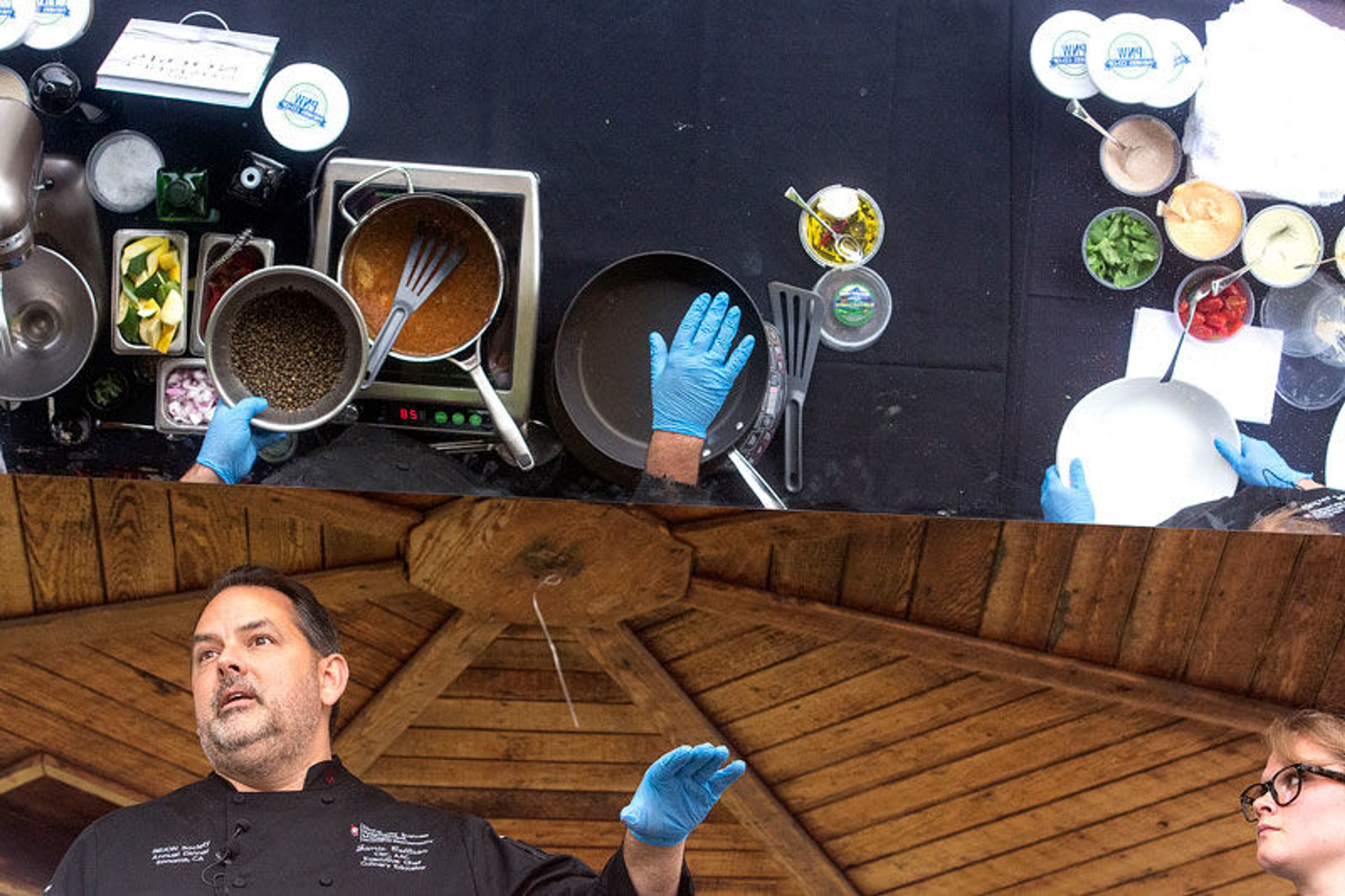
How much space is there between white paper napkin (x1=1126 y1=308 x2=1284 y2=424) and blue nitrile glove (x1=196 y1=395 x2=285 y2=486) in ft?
4.51

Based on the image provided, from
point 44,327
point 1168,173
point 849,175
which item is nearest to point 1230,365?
point 1168,173

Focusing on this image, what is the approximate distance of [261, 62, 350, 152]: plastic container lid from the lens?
200 cm

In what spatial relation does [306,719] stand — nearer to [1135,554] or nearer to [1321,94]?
[1135,554]

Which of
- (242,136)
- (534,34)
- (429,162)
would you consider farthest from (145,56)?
(534,34)

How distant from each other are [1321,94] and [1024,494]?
81 centimetres

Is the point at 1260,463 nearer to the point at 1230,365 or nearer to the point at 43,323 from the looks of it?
the point at 1230,365

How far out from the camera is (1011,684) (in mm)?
2316

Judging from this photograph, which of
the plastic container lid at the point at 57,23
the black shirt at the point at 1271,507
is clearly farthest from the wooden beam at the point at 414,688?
the black shirt at the point at 1271,507

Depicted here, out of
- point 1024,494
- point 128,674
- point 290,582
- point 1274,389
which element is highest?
point 1274,389

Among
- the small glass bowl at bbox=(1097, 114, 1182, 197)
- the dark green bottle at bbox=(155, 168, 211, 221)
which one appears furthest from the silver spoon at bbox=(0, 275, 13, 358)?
the small glass bowl at bbox=(1097, 114, 1182, 197)

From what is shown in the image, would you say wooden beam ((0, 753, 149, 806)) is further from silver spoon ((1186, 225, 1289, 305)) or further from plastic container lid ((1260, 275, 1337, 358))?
plastic container lid ((1260, 275, 1337, 358))

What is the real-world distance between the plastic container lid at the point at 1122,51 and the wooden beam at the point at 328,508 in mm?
1320

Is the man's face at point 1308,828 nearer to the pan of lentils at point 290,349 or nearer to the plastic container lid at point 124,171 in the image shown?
the pan of lentils at point 290,349

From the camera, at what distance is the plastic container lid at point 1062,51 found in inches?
83.0
